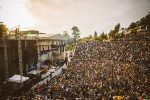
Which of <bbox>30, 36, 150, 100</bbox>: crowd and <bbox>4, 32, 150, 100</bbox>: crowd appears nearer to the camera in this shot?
<bbox>4, 32, 150, 100</bbox>: crowd

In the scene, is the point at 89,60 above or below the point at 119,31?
below

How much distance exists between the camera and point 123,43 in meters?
32.5

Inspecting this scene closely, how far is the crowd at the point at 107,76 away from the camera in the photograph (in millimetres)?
17766

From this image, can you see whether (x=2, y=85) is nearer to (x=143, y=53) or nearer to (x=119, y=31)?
(x=143, y=53)

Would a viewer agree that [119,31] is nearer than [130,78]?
No

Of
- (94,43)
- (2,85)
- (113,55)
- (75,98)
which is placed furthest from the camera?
(94,43)

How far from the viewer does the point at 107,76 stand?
22.9 m

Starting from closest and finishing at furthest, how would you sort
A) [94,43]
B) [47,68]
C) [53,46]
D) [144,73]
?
[144,73] → [47,68] → [94,43] → [53,46]

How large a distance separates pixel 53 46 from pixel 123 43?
626 inches

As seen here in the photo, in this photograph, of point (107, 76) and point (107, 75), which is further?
point (107, 75)

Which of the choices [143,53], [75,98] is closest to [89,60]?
[143,53]

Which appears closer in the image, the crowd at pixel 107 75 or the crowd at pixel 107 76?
the crowd at pixel 107 76

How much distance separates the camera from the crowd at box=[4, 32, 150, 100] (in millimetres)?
17766

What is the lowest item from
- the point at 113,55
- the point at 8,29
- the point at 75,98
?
the point at 75,98
